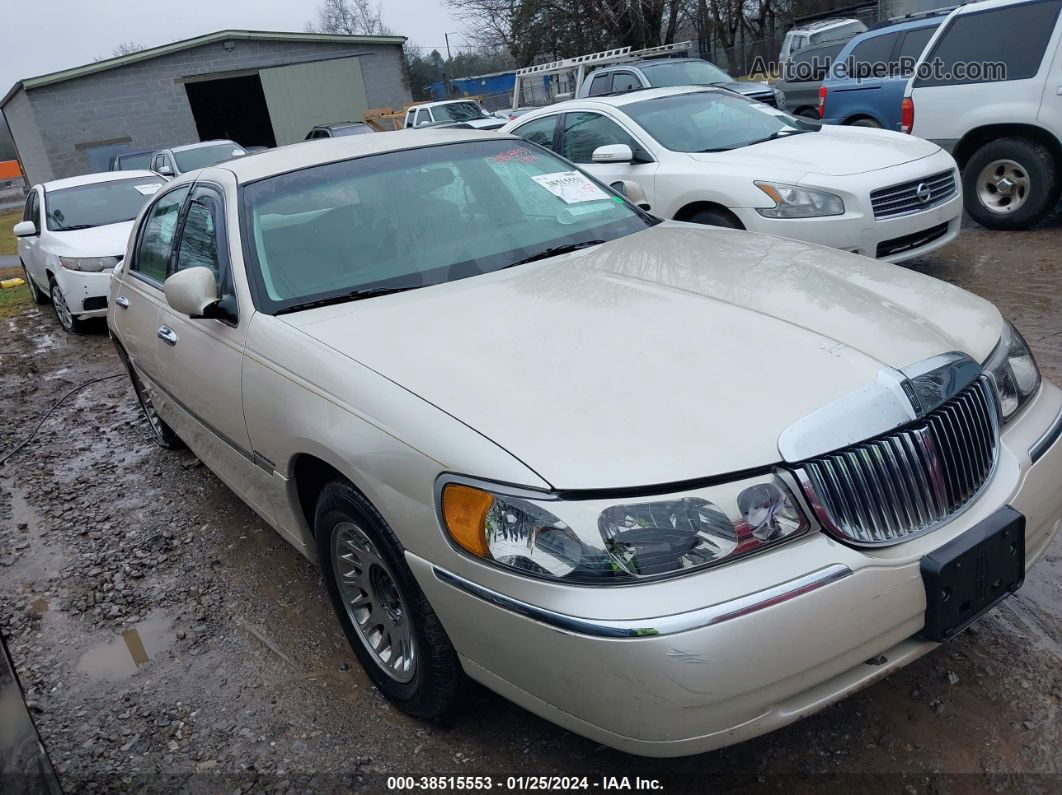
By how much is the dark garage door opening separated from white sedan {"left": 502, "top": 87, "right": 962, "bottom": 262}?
85.3ft

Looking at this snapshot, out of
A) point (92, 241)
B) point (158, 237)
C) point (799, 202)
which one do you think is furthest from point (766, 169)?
point (92, 241)

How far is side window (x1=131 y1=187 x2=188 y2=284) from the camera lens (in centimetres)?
407

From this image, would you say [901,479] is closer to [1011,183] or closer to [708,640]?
[708,640]

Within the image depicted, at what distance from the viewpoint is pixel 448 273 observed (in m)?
3.19

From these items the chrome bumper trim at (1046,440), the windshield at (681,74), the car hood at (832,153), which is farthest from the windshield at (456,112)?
the chrome bumper trim at (1046,440)

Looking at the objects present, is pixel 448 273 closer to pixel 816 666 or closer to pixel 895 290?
pixel 895 290

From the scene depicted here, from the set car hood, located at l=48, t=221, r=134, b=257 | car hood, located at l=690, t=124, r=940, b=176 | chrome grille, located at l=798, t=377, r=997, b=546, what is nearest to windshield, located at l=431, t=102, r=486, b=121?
car hood, located at l=48, t=221, r=134, b=257

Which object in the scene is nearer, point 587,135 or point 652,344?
point 652,344

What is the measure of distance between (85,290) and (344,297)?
23.1 feet

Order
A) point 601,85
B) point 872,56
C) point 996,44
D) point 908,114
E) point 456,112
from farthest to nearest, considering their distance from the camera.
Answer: point 456,112 < point 601,85 < point 872,56 < point 908,114 < point 996,44

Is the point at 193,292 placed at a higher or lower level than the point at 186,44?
lower

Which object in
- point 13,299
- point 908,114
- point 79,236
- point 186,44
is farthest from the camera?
point 186,44

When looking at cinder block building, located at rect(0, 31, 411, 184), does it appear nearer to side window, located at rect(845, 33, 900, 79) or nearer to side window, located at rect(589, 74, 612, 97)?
side window, located at rect(589, 74, 612, 97)

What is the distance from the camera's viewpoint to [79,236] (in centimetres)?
930
